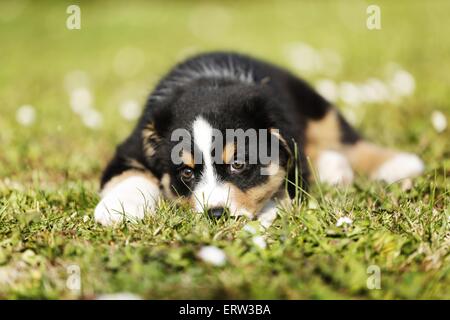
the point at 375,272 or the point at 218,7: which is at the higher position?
the point at 218,7

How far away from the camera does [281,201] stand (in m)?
3.94

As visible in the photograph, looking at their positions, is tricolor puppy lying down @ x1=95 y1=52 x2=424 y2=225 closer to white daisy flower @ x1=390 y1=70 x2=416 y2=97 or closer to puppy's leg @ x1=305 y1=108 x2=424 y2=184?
puppy's leg @ x1=305 y1=108 x2=424 y2=184

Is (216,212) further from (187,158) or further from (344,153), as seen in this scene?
(344,153)

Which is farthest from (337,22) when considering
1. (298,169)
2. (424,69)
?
(298,169)

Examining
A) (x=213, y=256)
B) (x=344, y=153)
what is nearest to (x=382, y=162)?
(x=344, y=153)

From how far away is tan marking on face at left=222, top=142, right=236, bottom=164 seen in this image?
3.82 meters

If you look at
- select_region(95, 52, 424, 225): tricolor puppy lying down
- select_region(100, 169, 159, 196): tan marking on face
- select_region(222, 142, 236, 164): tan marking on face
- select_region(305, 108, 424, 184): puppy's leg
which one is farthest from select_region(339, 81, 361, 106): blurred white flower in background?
select_region(222, 142, 236, 164): tan marking on face

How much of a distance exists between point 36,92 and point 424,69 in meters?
5.09

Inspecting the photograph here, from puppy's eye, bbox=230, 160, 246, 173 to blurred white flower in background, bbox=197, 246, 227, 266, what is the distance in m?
1.01

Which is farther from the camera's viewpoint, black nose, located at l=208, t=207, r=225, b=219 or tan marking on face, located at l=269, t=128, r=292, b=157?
tan marking on face, located at l=269, t=128, r=292, b=157

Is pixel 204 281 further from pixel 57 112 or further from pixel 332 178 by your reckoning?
pixel 57 112

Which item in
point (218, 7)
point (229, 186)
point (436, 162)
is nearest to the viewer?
point (229, 186)

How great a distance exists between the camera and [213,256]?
2887 millimetres

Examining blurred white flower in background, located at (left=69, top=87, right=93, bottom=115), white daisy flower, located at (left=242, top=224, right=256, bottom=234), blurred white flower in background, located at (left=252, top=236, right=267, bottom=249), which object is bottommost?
blurred white flower in background, located at (left=252, top=236, right=267, bottom=249)
